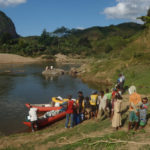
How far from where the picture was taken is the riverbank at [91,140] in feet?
23.0

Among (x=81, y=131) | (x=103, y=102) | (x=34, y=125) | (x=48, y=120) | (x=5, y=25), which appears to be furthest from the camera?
(x=5, y=25)

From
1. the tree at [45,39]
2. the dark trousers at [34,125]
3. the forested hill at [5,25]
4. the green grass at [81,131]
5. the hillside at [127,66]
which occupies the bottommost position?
the dark trousers at [34,125]

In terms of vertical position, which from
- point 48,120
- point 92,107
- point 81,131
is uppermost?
point 92,107

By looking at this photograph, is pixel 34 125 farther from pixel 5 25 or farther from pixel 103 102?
pixel 5 25

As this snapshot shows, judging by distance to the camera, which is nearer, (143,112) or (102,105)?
(143,112)

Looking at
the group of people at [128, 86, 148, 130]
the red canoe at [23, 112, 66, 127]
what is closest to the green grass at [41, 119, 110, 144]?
the group of people at [128, 86, 148, 130]

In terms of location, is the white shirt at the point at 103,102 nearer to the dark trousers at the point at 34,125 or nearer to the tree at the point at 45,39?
the dark trousers at the point at 34,125

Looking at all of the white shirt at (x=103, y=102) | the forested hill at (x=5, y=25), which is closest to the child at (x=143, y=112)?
the white shirt at (x=103, y=102)

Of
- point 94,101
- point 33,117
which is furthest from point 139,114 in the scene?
point 33,117

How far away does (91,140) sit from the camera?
7840 millimetres

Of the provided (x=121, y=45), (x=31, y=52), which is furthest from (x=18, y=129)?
(x=31, y=52)

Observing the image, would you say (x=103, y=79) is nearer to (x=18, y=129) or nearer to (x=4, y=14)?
(x=18, y=129)

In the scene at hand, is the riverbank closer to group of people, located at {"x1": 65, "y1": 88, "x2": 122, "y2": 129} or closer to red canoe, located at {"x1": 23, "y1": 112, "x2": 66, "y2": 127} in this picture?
group of people, located at {"x1": 65, "y1": 88, "x2": 122, "y2": 129}

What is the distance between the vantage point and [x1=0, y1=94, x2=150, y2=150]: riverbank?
7006mm
